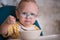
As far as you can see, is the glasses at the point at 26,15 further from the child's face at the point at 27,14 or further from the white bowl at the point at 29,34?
the white bowl at the point at 29,34

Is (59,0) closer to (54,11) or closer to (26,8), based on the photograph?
(54,11)

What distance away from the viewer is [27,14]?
73 centimetres

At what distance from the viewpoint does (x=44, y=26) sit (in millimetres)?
1134

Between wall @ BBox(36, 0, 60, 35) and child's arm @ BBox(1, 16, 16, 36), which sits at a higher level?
child's arm @ BBox(1, 16, 16, 36)

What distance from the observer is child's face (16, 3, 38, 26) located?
726mm

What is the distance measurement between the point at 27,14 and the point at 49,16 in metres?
0.45

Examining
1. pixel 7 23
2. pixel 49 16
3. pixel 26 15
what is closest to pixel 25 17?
pixel 26 15

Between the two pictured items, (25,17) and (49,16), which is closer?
(25,17)

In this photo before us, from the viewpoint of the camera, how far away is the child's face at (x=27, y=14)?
0.73 meters

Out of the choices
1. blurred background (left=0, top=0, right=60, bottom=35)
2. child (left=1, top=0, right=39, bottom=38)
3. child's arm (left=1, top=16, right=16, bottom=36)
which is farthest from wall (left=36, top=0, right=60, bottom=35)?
child's arm (left=1, top=16, right=16, bottom=36)

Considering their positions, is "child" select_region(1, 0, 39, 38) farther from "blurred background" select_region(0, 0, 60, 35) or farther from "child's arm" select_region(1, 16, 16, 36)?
"blurred background" select_region(0, 0, 60, 35)

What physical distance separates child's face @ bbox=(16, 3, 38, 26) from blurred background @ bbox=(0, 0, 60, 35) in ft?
1.26

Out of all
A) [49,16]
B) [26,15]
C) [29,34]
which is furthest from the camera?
[49,16]

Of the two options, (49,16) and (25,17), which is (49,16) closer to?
(49,16)
